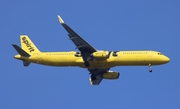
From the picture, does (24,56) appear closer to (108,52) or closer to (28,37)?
(28,37)

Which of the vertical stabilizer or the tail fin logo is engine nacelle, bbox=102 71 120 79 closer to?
the vertical stabilizer

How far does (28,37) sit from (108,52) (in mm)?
21918

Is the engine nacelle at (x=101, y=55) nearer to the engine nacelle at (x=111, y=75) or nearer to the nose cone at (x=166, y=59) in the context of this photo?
the engine nacelle at (x=111, y=75)

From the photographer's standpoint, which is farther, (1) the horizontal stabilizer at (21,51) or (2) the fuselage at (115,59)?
(1) the horizontal stabilizer at (21,51)

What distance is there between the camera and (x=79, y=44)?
9962 cm

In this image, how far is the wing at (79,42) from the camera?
94.9 meters

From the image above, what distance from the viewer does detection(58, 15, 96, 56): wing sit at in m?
94.9

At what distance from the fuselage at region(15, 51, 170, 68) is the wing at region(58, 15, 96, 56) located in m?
2.03

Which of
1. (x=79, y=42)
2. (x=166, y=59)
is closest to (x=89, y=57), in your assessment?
(x=79, y=42)

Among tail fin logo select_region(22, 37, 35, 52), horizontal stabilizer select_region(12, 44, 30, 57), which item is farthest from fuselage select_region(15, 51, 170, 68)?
tail fin logo select_region(22, 37, 35, 52)

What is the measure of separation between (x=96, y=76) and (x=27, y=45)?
56.2ft

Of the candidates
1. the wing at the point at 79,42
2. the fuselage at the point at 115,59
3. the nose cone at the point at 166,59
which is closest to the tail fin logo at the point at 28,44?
the fuselage at the point at 115,59

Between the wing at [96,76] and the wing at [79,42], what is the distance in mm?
9758

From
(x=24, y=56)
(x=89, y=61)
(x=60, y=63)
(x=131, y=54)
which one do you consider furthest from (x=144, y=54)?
(x=24, y=56)
